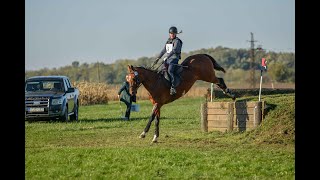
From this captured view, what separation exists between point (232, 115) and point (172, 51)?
2.67 m

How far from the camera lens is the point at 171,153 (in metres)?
15.4

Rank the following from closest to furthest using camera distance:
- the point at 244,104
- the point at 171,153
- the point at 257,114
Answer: the point at 171,153 < the point at 257,114 < the point at 244,104

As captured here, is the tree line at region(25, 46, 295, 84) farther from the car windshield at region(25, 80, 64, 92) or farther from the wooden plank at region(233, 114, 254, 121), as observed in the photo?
the wooden plank at region(233, 114, 254, 121)

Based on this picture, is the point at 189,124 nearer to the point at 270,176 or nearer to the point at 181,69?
the point at 181,69

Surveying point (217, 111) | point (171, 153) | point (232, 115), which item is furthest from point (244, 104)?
point (171, 153)

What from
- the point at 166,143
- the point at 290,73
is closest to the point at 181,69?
the point at 166,143

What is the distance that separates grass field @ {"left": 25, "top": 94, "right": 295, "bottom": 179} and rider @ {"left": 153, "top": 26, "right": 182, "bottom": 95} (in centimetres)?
195

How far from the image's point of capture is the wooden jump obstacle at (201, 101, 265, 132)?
19625mm

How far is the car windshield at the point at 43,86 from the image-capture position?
29.0 m

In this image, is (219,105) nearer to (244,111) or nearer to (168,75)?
(244,111)

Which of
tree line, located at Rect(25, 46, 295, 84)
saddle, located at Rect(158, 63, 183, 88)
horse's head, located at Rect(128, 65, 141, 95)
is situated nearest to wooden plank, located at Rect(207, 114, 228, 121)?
saddle, located at Rect(158, 63, 183, 88)

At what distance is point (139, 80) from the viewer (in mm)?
19797
